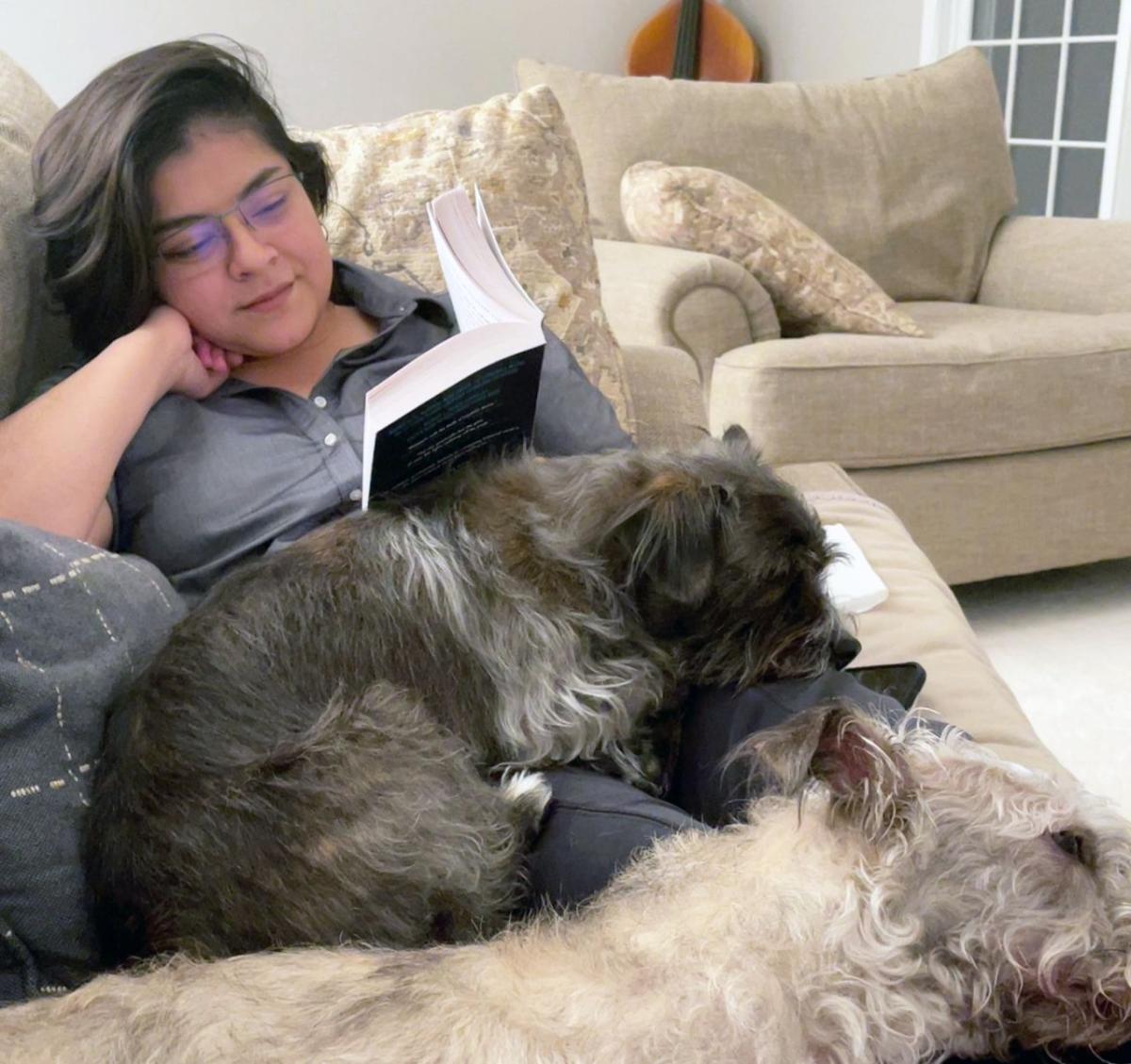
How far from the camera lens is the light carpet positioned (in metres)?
2.36

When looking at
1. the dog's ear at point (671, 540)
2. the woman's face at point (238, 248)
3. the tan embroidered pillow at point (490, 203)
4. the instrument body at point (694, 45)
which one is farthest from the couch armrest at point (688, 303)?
the instrument body at point (694, 45)

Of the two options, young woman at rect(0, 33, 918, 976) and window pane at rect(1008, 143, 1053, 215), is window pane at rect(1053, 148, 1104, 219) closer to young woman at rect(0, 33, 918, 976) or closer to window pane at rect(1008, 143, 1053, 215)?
window pane at rect(1008, 143, 1053, 215)

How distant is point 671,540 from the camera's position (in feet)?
4.35

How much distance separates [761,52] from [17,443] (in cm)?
504

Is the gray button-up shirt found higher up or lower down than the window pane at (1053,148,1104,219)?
higher up

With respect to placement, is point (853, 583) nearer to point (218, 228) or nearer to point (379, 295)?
point (379, 295)

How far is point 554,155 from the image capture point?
220 centimetres

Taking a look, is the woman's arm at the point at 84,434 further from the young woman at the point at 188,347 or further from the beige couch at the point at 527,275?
the beige couch at the point at 527,275

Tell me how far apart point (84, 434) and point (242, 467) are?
196 millimetres

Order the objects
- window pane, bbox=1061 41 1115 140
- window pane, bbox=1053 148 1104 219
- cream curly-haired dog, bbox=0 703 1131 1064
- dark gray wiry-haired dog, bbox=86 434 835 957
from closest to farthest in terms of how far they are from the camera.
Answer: cream curly-haired dog, bbox=0 703 1131 1064, dark gray wiry-haired dog, bbox=86 434 835 957, window pane, bbox=1061 41 1115 140, window pane, bbox=1053 148 1104 219

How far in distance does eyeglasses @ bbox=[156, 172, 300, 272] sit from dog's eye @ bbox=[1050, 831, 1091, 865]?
3.98 feet

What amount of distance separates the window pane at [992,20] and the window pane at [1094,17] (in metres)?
0.37

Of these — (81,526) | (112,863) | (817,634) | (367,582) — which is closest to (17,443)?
(81,526)

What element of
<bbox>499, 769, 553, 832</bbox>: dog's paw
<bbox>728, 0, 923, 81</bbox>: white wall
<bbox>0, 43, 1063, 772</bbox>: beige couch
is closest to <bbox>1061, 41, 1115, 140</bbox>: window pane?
<bbox>728, 0, 923, 81</bbox>: white wall
